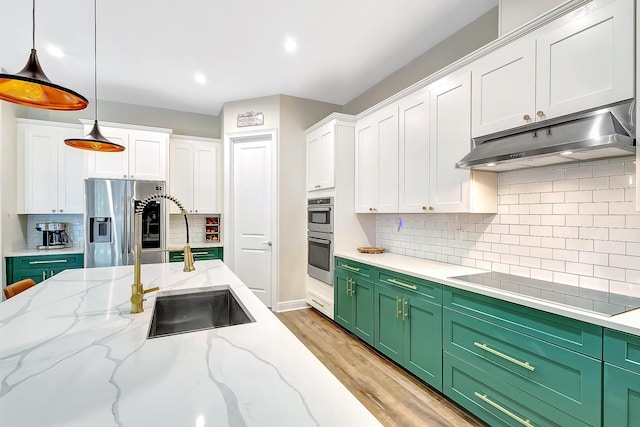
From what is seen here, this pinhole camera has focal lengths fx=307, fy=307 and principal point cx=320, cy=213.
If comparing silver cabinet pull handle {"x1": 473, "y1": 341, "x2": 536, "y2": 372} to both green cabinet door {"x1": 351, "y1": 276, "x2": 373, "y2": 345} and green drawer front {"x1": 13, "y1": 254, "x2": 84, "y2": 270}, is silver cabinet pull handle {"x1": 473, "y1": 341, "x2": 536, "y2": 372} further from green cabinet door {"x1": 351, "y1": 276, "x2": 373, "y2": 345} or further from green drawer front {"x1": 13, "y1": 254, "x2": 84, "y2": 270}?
green drawer front {"x1": 13, "y1": 254, "x2": 84, "y2": 270}

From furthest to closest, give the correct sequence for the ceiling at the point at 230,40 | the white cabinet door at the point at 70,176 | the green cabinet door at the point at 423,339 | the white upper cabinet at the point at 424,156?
the white cabinet door at the point at 70,176, the ceiling at the point at 230,40, the white upper cabinet at the point at 424,156, the green cabinet door at the point at 423,339

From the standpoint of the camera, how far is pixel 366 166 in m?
3.42

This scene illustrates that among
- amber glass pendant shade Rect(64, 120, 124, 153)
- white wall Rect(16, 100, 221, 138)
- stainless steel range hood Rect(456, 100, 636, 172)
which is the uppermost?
white wall Rect(16, 100, 221, 138)

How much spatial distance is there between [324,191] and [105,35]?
8.65ft

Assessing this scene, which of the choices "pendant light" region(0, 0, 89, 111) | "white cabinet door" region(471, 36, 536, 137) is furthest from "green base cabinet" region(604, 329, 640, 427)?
A: "pendant light" region(0, 0, 89, 111)

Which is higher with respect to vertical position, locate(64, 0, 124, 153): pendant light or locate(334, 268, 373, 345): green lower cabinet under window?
locate(64, 0, 124, 153): pendant light

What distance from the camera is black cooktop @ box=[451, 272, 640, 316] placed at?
1.48m

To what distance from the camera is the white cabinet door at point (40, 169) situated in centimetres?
388

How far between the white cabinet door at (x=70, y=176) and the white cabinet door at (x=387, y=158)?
382 cm

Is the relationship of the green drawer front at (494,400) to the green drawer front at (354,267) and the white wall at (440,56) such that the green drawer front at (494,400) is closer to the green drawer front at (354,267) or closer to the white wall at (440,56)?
the green drawer front at (354,267)

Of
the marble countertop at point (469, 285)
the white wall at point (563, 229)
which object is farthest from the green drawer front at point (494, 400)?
the white wall at point (563, 229)

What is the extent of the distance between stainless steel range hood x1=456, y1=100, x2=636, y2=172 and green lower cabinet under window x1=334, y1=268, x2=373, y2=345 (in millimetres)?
1474

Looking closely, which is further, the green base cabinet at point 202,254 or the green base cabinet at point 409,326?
the green base cabinet at point 202,254

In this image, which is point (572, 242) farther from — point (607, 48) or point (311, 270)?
point (311, 270)
